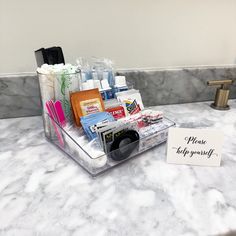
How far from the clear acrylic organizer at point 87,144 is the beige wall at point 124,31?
0.70 feet

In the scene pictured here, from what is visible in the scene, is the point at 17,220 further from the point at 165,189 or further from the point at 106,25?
the point at 106,25

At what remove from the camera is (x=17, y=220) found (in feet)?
1.49

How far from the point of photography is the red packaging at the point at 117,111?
2.31 feet

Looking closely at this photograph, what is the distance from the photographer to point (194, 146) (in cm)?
60

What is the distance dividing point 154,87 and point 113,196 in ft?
1.73

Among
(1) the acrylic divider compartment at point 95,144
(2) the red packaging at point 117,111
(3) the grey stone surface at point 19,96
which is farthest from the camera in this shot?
(3) the grey stone surface at point 19,96

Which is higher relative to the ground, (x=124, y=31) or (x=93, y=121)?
(x=124, y=31)

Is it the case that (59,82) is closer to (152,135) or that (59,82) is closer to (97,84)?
(97,84)

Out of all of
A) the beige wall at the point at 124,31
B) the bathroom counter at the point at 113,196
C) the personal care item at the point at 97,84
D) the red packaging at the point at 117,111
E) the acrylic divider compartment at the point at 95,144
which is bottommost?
the bathroom counter at the point at 113,196

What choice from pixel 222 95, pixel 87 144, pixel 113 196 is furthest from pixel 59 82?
pixel 222 95

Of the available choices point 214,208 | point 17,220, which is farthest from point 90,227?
point 214,208

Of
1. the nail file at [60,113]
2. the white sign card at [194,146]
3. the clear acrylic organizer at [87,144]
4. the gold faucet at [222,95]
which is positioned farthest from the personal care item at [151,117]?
the gold faucet at [222,95]

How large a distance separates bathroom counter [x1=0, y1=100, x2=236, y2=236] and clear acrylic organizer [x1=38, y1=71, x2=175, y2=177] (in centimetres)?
2

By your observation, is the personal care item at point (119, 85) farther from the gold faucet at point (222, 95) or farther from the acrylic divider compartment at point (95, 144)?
the gold faucet at point (222, 95)
